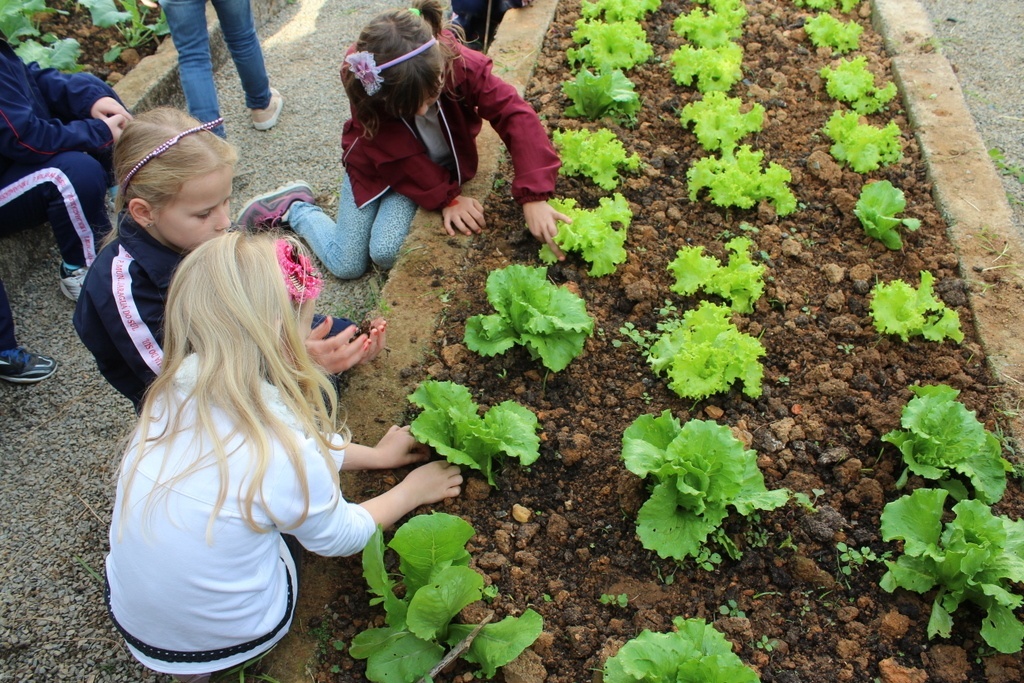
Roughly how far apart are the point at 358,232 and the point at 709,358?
74.1 inches

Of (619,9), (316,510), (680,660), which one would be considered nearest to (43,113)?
(316,510)

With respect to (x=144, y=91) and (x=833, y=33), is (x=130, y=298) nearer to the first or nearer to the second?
(x=144, y=91)

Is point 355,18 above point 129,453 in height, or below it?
below

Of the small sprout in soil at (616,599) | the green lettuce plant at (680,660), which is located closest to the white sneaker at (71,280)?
the small sprout in soil at (616,599)

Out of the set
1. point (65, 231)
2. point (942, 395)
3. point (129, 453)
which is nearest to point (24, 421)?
point (65, 231)

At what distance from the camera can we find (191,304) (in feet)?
6.97

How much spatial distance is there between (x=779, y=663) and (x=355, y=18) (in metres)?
5.62

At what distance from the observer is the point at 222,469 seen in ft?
6.56

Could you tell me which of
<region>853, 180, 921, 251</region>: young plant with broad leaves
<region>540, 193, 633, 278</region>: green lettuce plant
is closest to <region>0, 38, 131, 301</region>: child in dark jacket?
<region>540, 193, 633, 278</region>: green lettuce plant

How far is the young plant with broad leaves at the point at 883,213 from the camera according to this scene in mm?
3723

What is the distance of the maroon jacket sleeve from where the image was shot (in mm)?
3633

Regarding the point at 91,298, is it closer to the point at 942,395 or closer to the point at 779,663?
the point at 779,663

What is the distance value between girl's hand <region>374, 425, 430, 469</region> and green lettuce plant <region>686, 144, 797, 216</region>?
1999 mm

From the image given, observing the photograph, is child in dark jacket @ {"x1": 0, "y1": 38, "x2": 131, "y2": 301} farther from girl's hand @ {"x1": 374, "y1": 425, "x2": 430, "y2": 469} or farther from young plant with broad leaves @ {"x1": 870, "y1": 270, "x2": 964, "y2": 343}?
young plant with broad leaves @ {"x1": 870, "y1": 270, "x2": 964, "y2": 343}
